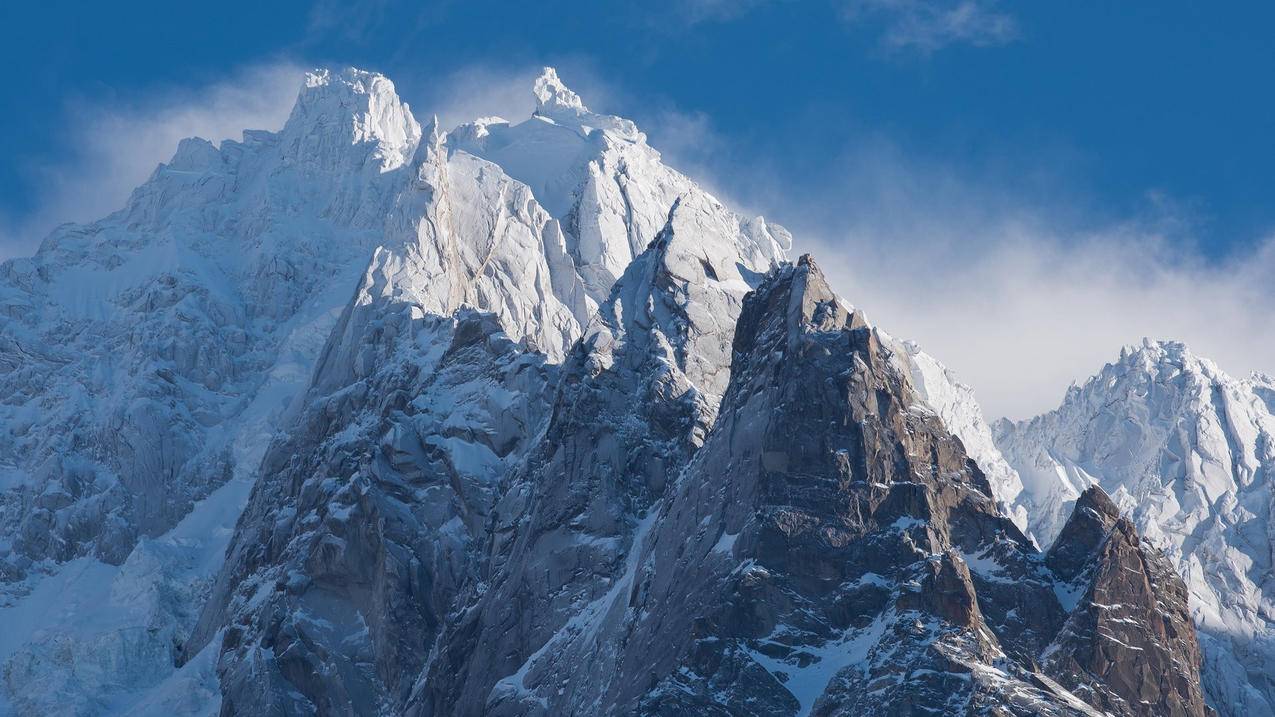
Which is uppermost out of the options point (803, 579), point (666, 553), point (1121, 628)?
point (666, 553)

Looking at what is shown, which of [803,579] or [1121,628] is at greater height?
[1121,628]

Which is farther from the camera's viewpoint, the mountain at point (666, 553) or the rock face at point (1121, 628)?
the rock face at point (1121, 628)

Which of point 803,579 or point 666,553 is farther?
point 666,553

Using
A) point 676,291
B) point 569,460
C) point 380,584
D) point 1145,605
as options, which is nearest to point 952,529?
point 1145,605

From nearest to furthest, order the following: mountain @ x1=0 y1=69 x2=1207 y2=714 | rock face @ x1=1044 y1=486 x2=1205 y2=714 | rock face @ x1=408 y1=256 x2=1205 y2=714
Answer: rock face @ x1=408 y1=256 x2=1205 y2=714, mountain @ x1=0 y1=69 x2=1207 y2=714, rock face @ x1=1044 y1=486 x2=1205 y2=714

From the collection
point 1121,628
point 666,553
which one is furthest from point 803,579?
point 1121,628

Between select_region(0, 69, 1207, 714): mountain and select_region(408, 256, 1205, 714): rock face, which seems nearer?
select_region(408, 256, 1205, 714): rock face

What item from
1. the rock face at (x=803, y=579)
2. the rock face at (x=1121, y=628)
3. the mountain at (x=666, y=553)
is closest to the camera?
the rock face at (x=803, y=579)

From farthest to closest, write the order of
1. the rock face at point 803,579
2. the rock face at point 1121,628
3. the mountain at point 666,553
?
the rock face at point 1121,628
the mountain at point 666,553
the rock face at point 803,579

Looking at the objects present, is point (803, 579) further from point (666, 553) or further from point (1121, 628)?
point (1121, 628)

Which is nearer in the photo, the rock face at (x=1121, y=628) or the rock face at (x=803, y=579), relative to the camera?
the rock face at (x=803, y=579)

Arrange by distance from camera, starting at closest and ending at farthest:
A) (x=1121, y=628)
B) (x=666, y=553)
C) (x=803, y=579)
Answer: (x=803, y=579) < (x=1121, y=628) < (x=666, y=553)

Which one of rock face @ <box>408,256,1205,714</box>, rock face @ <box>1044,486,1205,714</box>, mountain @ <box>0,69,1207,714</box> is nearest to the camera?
rock face @ <box>408,256,1205,714</box>

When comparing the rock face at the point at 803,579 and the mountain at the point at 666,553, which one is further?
the mountain at the point at 666,553
